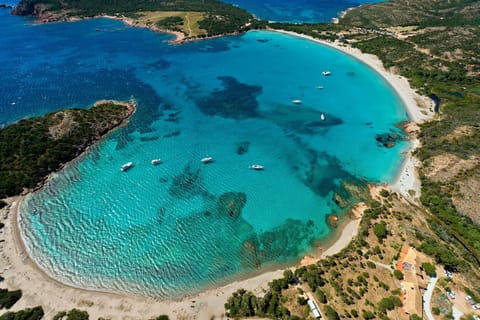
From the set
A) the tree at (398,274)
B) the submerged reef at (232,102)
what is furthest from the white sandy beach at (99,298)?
the submerged reef at (232,102)

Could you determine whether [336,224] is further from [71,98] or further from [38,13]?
[38,13]

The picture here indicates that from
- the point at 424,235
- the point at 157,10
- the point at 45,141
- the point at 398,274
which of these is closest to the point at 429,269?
the point at 398,274

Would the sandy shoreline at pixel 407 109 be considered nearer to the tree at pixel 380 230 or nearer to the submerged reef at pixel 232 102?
the tree at pixel 380 230

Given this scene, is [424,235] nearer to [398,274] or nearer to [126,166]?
[398,274]

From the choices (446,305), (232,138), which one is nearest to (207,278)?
(446,305)

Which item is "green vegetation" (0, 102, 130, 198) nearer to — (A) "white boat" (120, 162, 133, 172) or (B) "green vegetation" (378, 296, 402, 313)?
(A) "white boat" (120, 162, 133, 172)

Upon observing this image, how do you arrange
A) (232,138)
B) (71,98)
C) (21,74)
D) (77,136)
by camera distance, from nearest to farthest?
(77,136)
(232,138)
(71,98)
(21,74)

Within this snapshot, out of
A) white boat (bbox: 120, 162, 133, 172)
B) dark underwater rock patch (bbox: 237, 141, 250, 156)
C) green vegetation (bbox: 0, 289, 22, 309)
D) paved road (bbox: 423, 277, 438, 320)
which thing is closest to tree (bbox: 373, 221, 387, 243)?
paved road (bbox: 423, 277, 438, 320)
